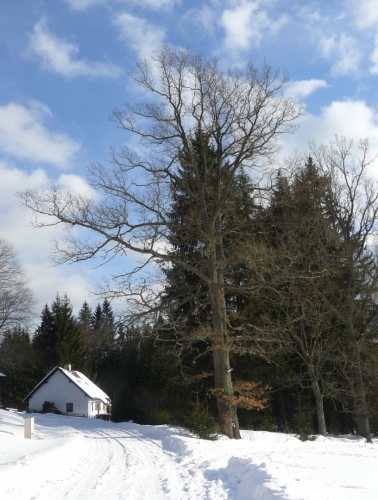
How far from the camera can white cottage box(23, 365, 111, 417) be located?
4535 cm

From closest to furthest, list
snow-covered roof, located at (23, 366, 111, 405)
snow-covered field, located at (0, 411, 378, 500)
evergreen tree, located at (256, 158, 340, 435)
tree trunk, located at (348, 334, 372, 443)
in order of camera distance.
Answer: snow-covered field, located at (0, 411, 378, 500), evergreen tree, located at (256, 158, 340, 435), tree trunk, located at (348, 334, 372, 443), snow-covered roof, located at (23, 366, 111, 405)

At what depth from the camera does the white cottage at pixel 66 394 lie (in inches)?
1785

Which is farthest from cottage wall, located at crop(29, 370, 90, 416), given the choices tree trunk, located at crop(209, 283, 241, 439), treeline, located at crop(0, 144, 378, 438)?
tree trunk, located at crop(209, 283, 241, 439)

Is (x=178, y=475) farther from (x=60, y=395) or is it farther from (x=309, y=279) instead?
(x=60, y=395)

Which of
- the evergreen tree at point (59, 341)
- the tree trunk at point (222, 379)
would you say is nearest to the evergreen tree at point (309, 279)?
the tree trunk at point (222, 379)

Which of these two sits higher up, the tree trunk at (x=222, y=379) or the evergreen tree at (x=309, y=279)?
the evergreen tree at (x=309, y=279)

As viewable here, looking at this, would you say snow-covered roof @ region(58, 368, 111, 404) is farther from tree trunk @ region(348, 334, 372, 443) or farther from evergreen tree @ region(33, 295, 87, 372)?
tree trunk @ region(348, 334, 372, 443)

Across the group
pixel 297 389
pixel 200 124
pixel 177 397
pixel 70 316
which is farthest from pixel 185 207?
pixel 70 316

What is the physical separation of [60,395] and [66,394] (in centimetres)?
78

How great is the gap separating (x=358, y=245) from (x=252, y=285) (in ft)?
33.8

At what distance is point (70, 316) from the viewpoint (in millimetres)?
56031

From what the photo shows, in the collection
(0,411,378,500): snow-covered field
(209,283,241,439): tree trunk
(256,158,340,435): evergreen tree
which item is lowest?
(0,411,378,500): snow-covered field

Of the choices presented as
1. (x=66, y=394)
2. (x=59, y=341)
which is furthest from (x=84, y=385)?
(x=59, y=341)

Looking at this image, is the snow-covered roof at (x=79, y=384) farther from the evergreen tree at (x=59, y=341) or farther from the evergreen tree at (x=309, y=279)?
the evergreen tree at (x=309, y=279)
